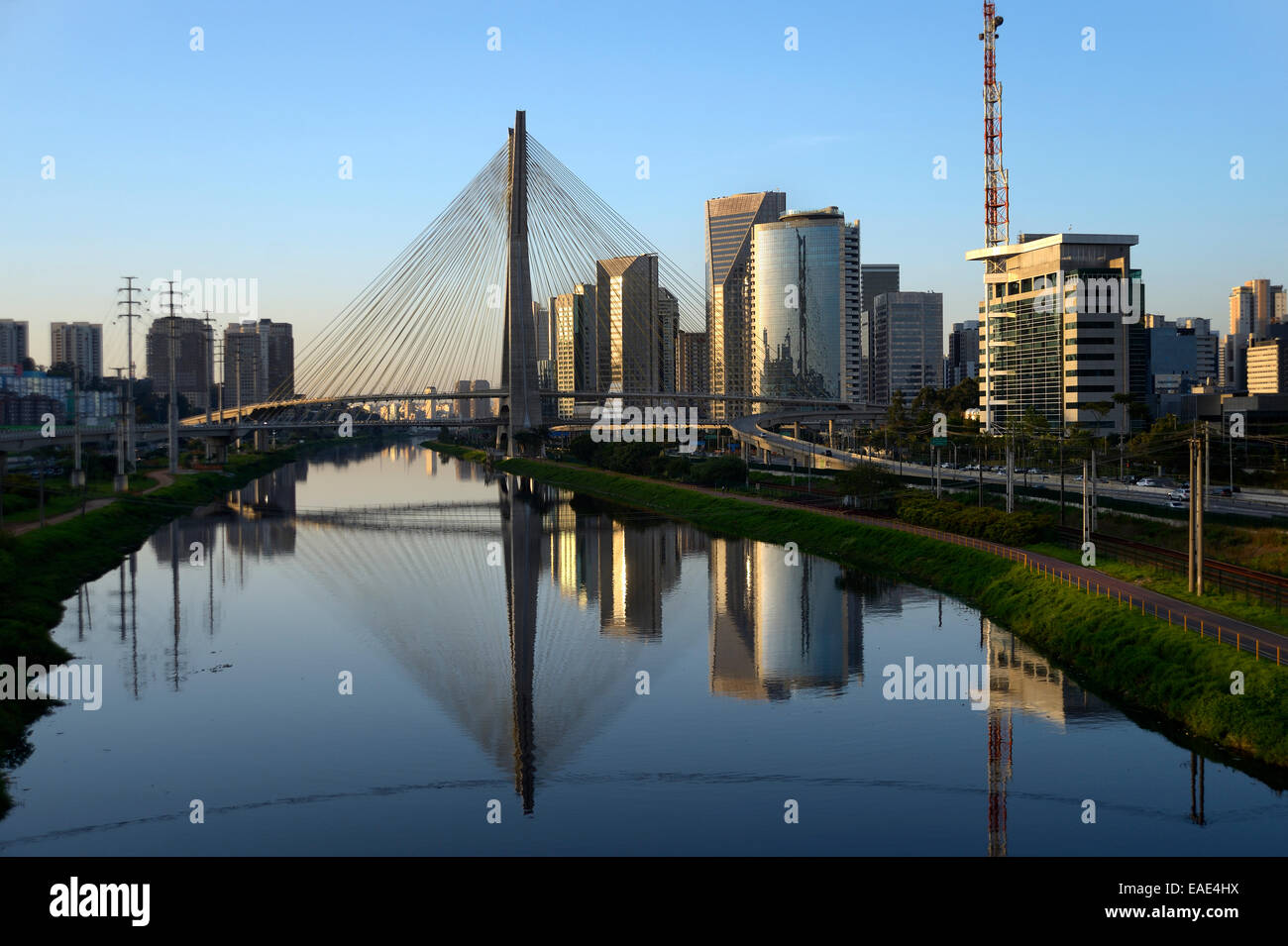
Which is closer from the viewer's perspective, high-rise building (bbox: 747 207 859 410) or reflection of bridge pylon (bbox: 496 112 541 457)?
reflection of bridge pylon (bbox: 496 112 541 457)

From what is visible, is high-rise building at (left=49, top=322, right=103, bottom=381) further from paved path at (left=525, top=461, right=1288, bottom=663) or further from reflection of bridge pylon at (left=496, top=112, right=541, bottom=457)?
paved path at (left=525, top=461, right=1288, bottom=663)

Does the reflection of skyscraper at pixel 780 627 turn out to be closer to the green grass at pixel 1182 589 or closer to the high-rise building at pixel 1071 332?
the green grass at pixel 1182 589

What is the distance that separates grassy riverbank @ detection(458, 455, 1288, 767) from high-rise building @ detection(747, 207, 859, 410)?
103 m

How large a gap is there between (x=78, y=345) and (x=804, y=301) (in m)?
97.0

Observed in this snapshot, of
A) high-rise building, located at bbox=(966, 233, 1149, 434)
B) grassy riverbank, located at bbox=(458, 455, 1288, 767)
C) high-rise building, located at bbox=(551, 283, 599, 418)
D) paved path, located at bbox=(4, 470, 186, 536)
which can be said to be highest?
high-rise building, located at bbox=(551, 283, 599, 418)

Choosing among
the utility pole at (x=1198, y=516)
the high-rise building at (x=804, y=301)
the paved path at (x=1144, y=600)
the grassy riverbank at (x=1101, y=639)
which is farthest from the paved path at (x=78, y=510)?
the high-rise building at (x=804, y=301)

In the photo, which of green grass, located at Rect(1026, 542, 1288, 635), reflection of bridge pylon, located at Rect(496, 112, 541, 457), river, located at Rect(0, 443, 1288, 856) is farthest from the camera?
reflection of bridge pylon, located at Rect(496, 112, 541, 457)

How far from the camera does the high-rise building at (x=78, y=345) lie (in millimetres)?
153000

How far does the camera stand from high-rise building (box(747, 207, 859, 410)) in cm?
14288

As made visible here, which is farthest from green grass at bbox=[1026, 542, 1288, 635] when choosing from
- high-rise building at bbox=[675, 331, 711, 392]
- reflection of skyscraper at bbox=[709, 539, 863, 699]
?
high-rise building at bbox=[675, 331, 711, 392]

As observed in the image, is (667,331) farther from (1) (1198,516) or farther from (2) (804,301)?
(1) (1198,516)
